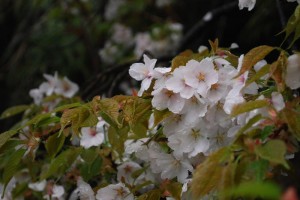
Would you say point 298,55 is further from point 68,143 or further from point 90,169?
point 68,143

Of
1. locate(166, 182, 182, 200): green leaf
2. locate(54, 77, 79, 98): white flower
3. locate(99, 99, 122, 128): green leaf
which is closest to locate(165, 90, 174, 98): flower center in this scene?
locate(99, 99, 122, 128): green leaf

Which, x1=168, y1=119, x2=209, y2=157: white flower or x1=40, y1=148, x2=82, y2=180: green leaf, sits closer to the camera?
x1=168, y1=119, x2=209, y2=157: white flower

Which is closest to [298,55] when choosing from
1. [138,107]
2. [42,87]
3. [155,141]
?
[138,107]

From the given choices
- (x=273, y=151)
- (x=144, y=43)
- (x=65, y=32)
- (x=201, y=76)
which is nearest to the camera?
(x=273, y=151)

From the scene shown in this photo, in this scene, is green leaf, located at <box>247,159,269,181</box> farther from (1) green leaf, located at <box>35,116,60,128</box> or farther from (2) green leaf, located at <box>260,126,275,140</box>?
(1) green leaf, located at <box>35,116,60,128</box>

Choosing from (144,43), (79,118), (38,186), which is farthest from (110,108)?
(144,43)

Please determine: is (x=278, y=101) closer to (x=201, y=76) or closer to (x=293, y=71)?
(x=293, y=71)

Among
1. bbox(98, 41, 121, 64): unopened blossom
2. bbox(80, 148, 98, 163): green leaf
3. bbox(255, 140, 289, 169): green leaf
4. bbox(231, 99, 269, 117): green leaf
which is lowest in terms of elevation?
bbox(98, 41, 121, 64): unopened blossom
